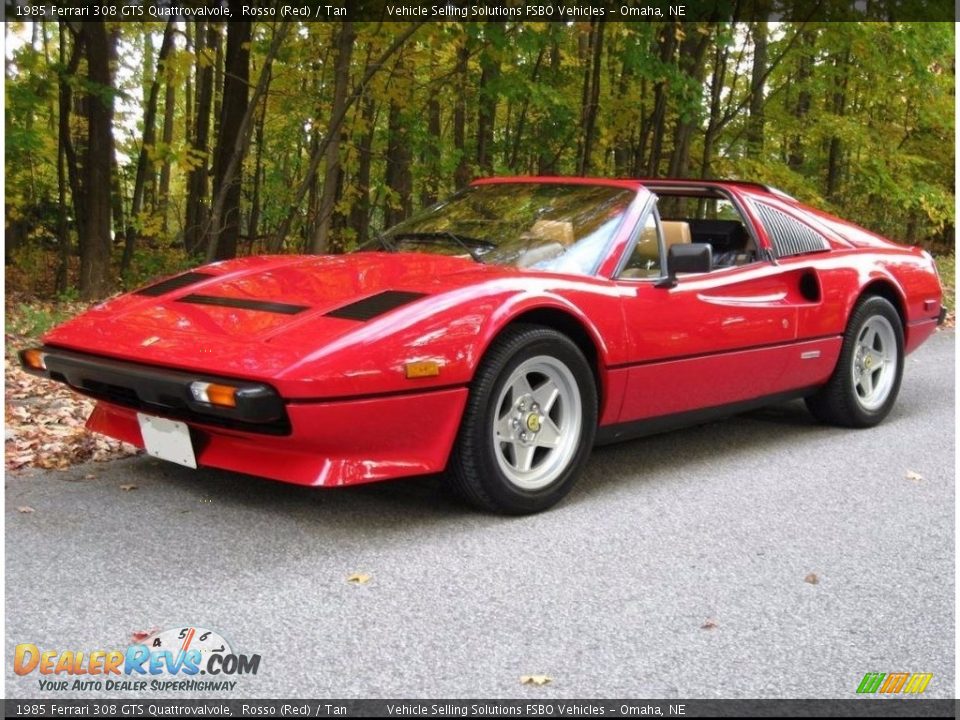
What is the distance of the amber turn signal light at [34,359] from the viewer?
3777 mm

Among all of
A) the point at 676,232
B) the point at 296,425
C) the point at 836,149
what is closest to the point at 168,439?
the point at 296,425

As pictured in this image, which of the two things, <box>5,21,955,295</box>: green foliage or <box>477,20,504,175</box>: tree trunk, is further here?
<box>5,21,955,295</box>: green foliage

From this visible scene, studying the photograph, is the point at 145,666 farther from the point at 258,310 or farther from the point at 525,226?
the point at 525,226

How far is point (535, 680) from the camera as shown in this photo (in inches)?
93.8

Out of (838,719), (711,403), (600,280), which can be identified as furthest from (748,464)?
(838,719)

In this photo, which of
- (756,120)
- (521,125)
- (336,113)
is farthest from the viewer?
(756,120)

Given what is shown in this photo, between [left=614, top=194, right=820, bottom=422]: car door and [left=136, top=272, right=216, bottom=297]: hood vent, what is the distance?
175 cm

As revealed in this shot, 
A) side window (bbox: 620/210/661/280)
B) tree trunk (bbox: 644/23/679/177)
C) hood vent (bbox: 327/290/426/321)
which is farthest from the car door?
tree trunk (bbox: 644/23/679/177)

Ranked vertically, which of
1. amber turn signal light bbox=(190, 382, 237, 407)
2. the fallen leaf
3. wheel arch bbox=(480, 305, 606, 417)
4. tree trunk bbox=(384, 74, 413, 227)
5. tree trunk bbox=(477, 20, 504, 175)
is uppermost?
tree trunk bbox=(477, 20, 504, 175)

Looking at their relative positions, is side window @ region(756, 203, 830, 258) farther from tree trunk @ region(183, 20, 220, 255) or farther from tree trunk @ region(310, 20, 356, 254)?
tree trunk @ region(183, 20, 220, 255)

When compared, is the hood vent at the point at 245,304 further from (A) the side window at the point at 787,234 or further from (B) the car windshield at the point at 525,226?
(A) the side window at the point at 787,234

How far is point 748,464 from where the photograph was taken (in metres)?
4.71

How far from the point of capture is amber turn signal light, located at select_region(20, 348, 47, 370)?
3.78 metres

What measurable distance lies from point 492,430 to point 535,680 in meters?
1.31
